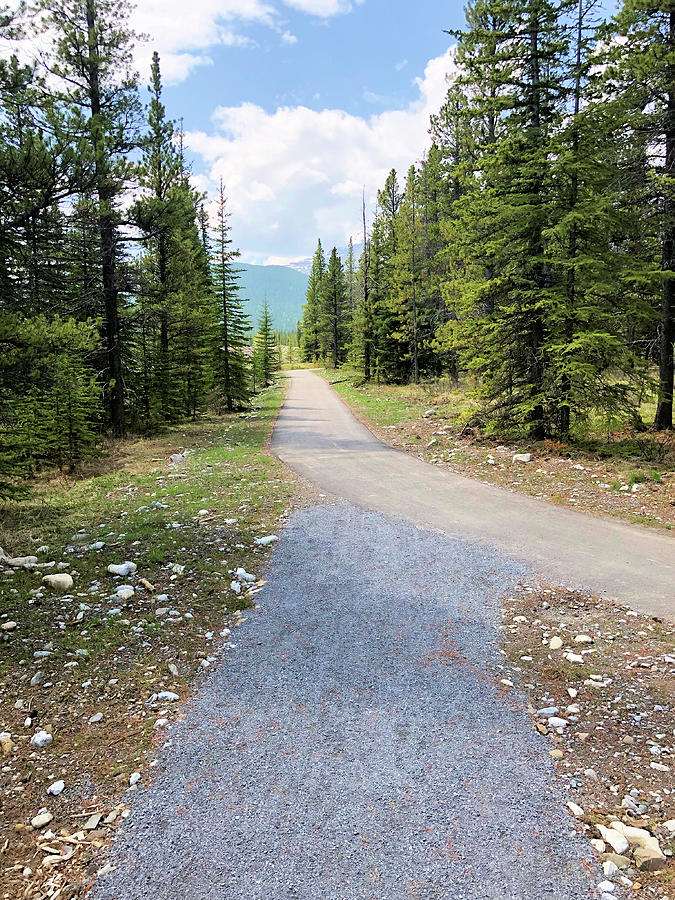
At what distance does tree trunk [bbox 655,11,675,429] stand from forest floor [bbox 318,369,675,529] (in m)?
1.44

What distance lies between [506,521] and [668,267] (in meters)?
8.78

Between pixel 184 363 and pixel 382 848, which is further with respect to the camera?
pixel 184 363

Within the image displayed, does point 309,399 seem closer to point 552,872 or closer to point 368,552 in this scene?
point 368,552

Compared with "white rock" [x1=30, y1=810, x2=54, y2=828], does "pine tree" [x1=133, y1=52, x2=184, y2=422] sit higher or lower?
higher

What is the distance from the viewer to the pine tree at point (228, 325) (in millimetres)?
22781

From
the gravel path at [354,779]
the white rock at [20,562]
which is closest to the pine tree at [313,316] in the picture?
the white rock at [20,562]

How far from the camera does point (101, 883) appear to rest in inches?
96.2

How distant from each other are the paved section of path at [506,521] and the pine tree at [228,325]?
10379mm

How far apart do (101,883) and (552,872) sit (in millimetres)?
2318

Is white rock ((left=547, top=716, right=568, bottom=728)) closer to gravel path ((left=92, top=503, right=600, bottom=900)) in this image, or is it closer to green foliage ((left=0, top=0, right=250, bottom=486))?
gravel path ((left=92, top=503, right=600, bottom=900))

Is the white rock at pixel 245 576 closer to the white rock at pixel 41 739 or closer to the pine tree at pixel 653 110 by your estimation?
the white rock at pixel 41 739

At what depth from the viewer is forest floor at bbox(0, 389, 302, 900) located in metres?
2.79

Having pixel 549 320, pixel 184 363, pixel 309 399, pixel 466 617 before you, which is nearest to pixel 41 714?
pixel 466 617

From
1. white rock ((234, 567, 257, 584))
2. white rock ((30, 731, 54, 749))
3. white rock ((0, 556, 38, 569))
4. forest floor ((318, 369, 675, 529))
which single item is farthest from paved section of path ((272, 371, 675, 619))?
white rock ((30, 731, 54, 749))
